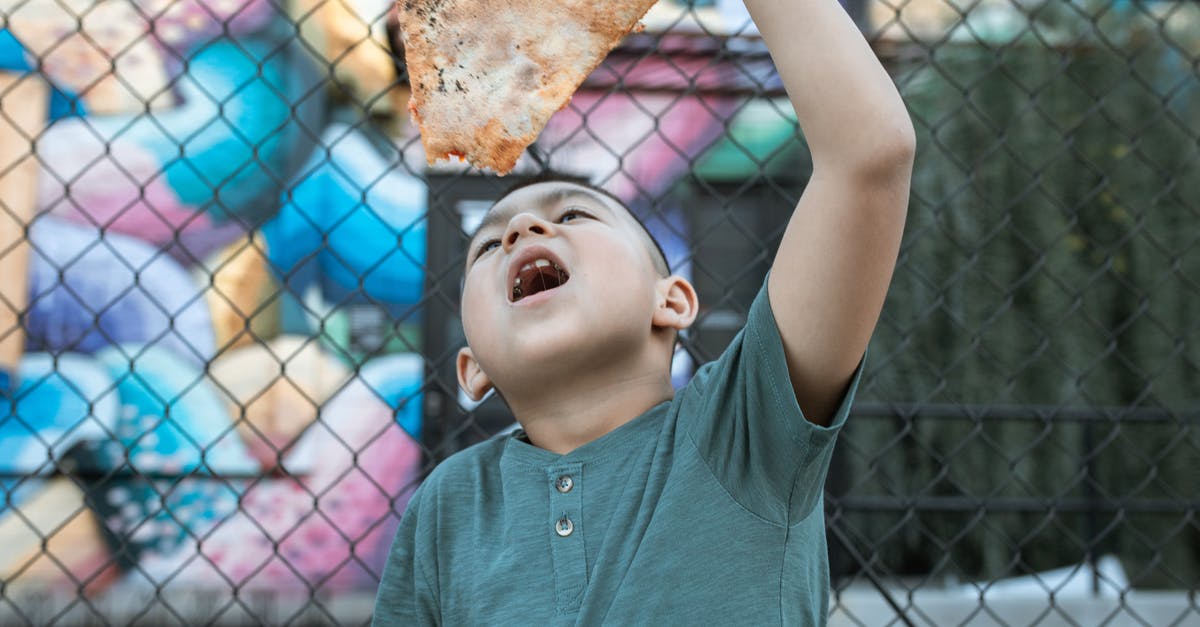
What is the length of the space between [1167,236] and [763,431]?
121 inches

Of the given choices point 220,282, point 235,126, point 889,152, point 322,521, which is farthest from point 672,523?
point 235,126

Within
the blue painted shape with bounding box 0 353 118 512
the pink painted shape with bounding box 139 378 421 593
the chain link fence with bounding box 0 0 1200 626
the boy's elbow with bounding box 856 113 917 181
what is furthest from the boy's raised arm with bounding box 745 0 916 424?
the blue painted shape with bounding box 0 353 118 512

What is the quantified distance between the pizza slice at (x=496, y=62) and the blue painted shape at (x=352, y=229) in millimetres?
2731

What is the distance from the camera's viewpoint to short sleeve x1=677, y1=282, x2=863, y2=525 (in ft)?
2.45

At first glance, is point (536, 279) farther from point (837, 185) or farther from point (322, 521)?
point (322, 521)

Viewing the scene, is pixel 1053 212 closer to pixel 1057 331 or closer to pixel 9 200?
pixel 1057 331

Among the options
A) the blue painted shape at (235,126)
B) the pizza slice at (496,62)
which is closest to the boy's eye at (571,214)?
the pizza slice at (496,62)

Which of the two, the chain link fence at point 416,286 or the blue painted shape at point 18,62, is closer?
the chain link fence at point 416,286

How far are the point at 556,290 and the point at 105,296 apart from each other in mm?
2991

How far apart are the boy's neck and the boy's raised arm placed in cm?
18

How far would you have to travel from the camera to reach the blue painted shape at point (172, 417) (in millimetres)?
3336

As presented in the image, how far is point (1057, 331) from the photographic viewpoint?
128 inches

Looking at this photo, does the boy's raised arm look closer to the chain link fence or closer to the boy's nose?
the boy's nose

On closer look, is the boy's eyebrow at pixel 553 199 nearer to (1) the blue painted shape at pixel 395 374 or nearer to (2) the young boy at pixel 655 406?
(2) the young boy at pixel 655 406
